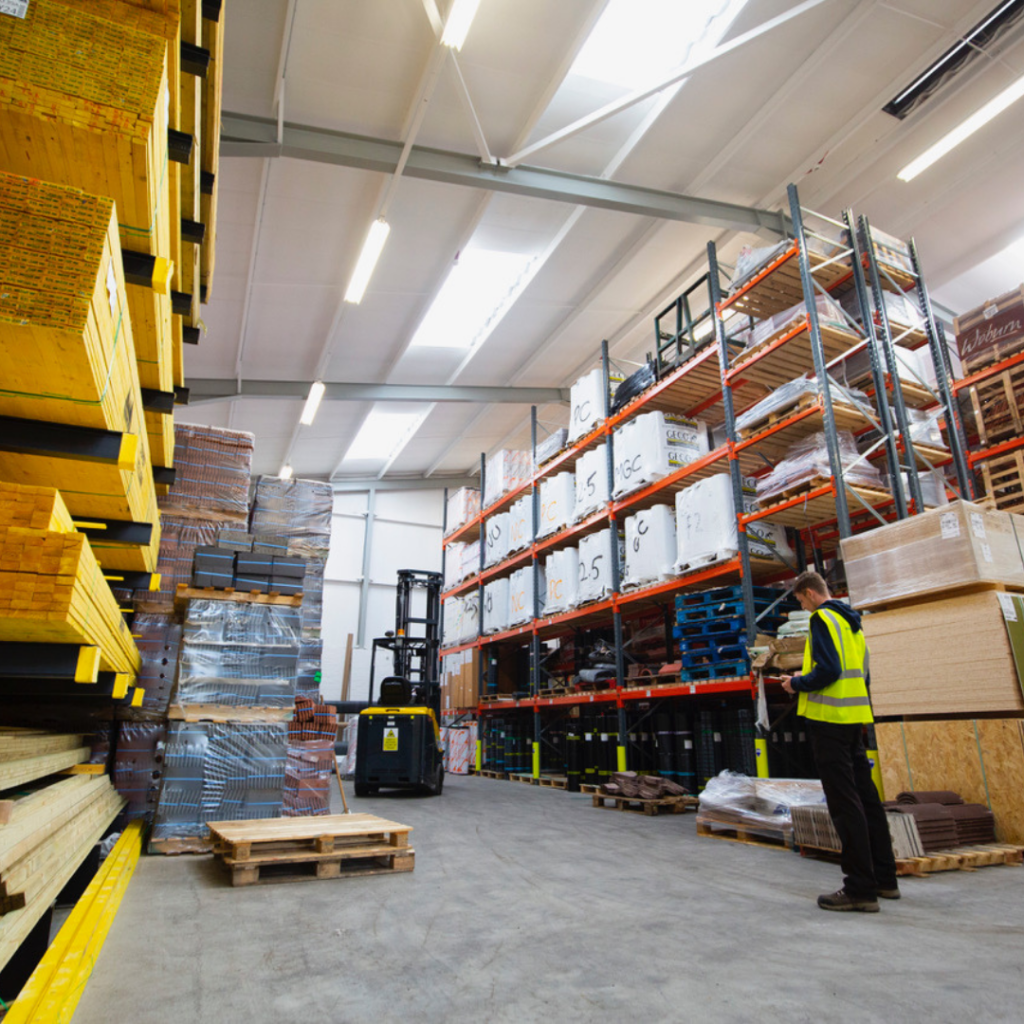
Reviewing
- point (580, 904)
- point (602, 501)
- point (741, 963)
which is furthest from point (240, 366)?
point (741, 963)

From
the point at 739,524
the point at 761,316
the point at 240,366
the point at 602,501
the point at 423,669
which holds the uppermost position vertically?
the point at 240,366

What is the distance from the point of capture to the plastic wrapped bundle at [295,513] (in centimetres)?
849

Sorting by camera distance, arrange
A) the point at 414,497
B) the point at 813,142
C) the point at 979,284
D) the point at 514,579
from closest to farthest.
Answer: the point at 813,142 → the point at 979,284 → the point at 514,579 → the point at 414,497

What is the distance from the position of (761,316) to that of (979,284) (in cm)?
518

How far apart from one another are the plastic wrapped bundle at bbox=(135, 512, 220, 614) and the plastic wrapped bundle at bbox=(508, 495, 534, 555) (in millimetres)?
6333

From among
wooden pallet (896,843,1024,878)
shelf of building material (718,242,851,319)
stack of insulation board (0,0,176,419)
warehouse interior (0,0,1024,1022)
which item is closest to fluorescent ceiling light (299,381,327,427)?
warehouse interior (0,0,1024,1022)

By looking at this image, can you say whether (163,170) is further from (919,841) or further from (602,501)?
(602,501)

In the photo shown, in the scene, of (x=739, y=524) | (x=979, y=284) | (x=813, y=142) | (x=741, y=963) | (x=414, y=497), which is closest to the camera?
(x=741, y=963)

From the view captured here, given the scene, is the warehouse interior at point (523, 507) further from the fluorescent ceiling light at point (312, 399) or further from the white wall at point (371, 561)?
the white wall at point (371, 561)

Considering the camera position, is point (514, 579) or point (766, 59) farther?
point (514, 579)

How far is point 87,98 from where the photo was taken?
250cm

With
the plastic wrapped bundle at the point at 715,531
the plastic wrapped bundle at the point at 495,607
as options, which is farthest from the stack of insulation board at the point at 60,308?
the plastic wrapped bundle at the point at 495,607

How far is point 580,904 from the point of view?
370cm

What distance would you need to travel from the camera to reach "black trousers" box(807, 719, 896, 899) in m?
3.59
